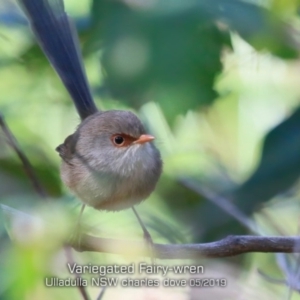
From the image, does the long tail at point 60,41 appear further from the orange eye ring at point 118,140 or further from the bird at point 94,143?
the orange eye ring at point 118,140

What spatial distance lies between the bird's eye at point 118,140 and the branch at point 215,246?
28.7 inches

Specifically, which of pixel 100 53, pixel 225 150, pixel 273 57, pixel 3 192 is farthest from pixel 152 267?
pixel 225 150

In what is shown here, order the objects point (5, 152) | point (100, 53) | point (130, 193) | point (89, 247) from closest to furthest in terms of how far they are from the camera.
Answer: point (89, 247)
point (100, 53)
point (130, 193)
point (5, 152)

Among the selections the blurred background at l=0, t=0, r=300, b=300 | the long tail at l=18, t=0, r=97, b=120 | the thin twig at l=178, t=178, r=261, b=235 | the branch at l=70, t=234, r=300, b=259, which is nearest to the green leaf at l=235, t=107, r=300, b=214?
the blurred background at l=0, t=0, r=300, b=300

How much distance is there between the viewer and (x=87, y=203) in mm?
2422

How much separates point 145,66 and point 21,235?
35.7 inches

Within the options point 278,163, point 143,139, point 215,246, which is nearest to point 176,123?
point 143,139

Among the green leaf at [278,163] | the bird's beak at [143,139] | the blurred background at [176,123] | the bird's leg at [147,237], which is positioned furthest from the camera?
the bird's beak at [143,139]

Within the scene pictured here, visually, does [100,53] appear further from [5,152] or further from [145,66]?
[5,152]

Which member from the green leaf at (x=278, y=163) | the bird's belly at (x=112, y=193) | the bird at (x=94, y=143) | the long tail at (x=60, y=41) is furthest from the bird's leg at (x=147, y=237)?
the long tail at (x=60, y=41)

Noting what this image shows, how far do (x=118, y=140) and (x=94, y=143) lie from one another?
0.12 metres

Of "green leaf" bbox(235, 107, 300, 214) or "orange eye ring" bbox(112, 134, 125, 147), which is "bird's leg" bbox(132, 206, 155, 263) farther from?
"green leaf" bbox(235, 107, 300, 214)

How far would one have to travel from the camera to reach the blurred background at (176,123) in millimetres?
1877

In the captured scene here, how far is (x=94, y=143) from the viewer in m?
2.68
